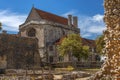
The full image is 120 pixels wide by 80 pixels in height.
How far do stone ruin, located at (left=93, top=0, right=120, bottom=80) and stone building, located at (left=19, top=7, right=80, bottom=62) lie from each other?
64.8 m

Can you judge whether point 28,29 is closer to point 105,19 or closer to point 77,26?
point 77,26

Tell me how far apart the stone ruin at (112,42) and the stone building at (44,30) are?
64769mm

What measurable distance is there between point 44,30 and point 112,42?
6650 cm

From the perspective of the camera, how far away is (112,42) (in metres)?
6.38

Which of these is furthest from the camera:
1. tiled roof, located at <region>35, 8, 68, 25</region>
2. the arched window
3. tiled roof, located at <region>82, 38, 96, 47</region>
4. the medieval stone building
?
tiled roof, located at <region>82, 38, 96, 47</region>

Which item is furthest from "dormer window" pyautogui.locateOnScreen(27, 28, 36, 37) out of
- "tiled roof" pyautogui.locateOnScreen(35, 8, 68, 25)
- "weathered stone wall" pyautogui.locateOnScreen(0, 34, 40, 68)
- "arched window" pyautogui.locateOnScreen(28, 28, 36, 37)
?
"weathered stone wall" pyautogui.locateOnScreen(0, 34, 40, 68)

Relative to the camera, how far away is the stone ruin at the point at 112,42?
6266mm

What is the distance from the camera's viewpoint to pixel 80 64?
186 feet

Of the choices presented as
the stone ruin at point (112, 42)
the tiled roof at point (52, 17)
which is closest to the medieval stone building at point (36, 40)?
the tiled roof at point (52, 17)

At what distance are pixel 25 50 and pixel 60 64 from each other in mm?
6934

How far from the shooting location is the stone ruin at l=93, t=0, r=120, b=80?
20.6ft

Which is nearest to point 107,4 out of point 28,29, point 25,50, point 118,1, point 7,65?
point 118,1

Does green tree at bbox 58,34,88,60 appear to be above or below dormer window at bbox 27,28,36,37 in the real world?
below

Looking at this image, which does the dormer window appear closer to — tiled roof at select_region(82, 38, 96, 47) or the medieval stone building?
the medieval stone building
